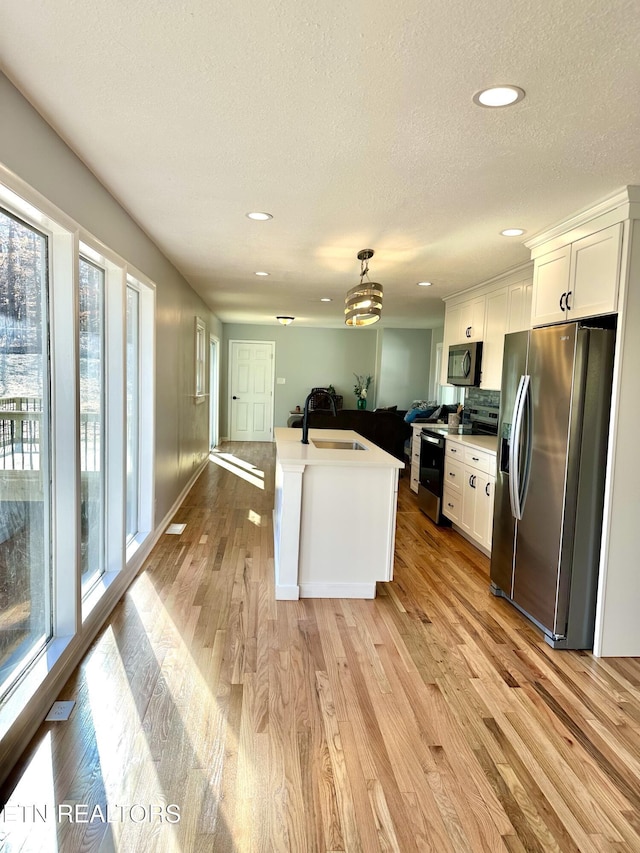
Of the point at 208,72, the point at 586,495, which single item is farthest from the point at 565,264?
the point at 208,72

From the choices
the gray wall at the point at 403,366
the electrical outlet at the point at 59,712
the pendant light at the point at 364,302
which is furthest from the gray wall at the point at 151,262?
the gray wall at the point at 403,366

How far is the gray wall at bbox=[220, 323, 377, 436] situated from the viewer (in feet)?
32.8

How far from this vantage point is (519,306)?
4324 millimetres

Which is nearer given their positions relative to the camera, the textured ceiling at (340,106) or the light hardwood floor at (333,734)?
the textured ceiling at (340,106)

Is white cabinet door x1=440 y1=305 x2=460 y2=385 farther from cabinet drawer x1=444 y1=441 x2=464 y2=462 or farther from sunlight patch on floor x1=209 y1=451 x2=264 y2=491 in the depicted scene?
sunlight patch on floor x1=209 y1=451 x2=264 y2=491

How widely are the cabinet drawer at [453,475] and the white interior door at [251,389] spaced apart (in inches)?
222

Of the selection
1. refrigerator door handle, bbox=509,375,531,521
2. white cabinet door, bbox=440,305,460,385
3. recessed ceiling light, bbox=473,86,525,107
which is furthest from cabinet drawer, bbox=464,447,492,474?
recessed ceiling light, bbox=473,86,525,107

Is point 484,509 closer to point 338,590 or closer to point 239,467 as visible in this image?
point 338,590

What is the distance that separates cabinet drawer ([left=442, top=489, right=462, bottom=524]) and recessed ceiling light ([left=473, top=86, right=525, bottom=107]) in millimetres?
3366

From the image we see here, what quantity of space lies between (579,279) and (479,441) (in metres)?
1.89

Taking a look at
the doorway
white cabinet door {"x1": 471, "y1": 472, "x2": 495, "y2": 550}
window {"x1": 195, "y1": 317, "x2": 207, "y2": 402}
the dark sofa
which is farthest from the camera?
the doorway

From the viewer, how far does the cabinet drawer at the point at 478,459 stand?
4000 millimetres

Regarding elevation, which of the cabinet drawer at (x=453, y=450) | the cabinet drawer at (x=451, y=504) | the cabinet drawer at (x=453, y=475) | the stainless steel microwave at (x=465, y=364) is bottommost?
the cabinet drawer at (x=451, y=504)

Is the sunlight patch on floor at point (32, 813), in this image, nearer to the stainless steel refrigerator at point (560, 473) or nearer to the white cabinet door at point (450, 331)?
the stainless steel refrigerator at point (560, 473)
